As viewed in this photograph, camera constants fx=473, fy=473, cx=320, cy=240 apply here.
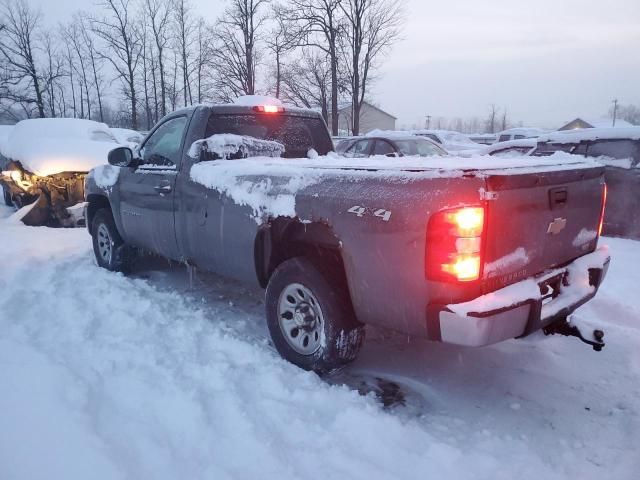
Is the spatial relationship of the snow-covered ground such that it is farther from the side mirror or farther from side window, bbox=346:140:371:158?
side window, bbox=346:140:371:158

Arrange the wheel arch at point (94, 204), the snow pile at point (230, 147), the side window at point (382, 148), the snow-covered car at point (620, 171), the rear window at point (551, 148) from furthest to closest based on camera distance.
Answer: the side window at point (382, 148), the rear window at point (551, 148), the snow-covered car at point (620, 171), the wheel arch at point (94, 204), the snow pile at point (230, 147)

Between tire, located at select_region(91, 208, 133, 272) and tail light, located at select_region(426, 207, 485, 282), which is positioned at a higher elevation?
tail light, located at select_region(426, 207, 485, 282)

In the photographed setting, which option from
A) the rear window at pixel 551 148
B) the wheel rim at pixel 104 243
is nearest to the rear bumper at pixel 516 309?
the wheel rim at pixel 104 243

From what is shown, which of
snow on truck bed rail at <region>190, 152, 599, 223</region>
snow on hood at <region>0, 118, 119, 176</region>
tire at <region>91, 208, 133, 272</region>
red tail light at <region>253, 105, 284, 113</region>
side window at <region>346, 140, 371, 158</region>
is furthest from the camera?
side window at <region>346, 140, 371, 158</region>

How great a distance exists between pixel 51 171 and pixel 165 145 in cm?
484

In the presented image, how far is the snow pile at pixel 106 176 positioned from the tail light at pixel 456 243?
418 centimetres

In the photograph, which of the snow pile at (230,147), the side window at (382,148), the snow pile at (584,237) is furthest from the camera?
the side window at (382,148)

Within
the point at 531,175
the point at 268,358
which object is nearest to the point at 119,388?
the point at 268,358

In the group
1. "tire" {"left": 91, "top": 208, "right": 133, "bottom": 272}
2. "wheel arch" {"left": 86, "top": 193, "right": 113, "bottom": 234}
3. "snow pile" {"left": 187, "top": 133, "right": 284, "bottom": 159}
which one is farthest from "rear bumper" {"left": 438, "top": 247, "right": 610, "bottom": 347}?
"wheel arch" {"left": 86, "top": 193, "right": 113, "bottom": 234}

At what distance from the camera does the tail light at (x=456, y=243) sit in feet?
7.62

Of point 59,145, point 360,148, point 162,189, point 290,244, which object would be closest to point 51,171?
point 59,145

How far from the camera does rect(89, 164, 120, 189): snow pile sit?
5.41 metres

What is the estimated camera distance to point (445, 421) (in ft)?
9.12

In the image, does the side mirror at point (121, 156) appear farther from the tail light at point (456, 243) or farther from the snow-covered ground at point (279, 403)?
the tail light at point (456, 243)
